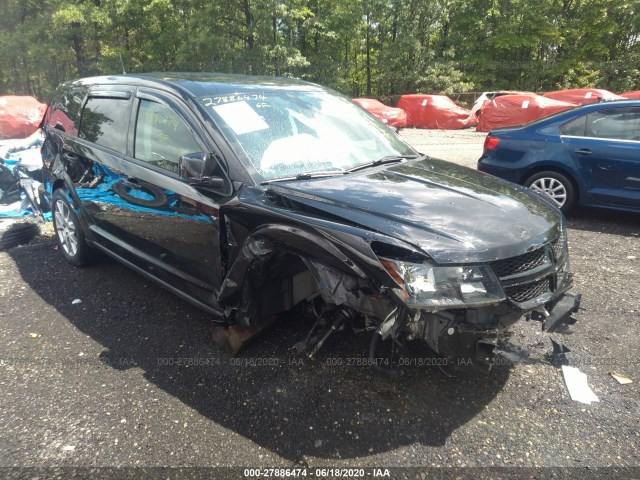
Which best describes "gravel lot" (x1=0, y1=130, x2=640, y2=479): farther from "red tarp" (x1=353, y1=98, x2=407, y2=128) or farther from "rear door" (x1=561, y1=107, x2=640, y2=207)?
"red tarp" (x1=353, y1=98, x2=407, y2=128)

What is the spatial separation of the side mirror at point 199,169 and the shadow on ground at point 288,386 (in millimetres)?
1217

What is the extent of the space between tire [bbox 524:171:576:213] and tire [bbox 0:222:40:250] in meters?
6.64

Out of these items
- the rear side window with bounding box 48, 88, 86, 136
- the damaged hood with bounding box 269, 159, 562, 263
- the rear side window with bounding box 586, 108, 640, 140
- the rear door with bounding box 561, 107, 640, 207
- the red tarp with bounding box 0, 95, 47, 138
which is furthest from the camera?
the red tarp with bounding box 0, 95, 47, 138

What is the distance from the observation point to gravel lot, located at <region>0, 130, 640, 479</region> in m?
2.18

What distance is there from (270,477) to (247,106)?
2.30 meters

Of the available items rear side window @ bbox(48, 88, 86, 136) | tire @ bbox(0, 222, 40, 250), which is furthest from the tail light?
tire @ bbox(0, 222, 40, 250)

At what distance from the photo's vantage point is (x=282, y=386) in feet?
8.77

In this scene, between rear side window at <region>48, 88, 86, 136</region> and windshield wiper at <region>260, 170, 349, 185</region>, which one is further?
rear side window at <region>48, 88, 86, 136</region>

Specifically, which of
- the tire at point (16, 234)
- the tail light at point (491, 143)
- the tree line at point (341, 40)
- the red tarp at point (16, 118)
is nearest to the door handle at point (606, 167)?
the tail light at point (491, 143)

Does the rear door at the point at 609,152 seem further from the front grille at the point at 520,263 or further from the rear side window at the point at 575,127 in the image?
the front grille at the point at 520,263

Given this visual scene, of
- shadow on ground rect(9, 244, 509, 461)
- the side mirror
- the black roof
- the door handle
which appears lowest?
shadow on ground rect(9, 244, 509, 461)

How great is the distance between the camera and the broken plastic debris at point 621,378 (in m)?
2.68

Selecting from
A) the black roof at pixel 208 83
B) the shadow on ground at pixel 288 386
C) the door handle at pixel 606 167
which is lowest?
the shadow on ground at pixel 288 386

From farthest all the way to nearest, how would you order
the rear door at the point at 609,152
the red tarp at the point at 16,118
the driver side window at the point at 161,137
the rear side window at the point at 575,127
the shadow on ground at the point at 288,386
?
the red tarp at the point at 16,118 < the rear side window at the point at 575,127 < the rear door at the point at 609,152 < the driver side window at the point at 161,137 < the shadow on ground at the point at 288,386
